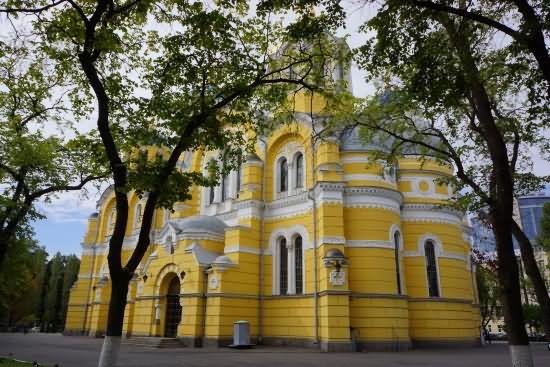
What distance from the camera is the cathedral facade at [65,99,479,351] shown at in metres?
21.2

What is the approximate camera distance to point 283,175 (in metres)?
26.3

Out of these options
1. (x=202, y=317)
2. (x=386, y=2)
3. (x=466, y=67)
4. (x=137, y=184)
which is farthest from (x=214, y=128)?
(x=202, y=317)

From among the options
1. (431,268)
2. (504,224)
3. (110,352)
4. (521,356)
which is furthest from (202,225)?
(521,356)

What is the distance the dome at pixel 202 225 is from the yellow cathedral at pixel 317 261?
0.07 metres

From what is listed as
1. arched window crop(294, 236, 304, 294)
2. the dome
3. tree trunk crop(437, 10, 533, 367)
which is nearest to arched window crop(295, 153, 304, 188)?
arched window crop(294, 236, 304, 294)

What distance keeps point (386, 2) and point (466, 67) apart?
2454 millimetres

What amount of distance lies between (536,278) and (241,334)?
13599mm

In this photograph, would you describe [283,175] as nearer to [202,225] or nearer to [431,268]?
[202,225]

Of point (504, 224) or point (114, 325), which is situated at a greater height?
point (504, 224)

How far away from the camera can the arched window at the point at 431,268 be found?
24016 mm

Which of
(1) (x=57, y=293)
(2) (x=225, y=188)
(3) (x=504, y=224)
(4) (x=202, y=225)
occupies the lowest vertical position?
(3) (x=504, y=224)

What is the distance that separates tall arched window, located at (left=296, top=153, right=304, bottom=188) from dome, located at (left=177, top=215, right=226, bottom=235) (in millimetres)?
5104

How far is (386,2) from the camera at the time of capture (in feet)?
31.4

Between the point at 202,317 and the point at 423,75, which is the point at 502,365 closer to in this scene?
the point at 423,75
